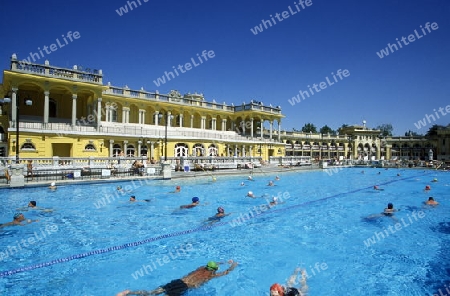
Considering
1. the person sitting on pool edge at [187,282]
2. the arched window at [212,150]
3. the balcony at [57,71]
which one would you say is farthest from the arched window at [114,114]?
the person sitting on pool edge at [187,282]

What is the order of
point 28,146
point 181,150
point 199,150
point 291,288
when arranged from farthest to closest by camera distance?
point 199,150 → point 181,150 → point 28,146 → point 291,288

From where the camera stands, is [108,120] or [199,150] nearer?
[108,120]

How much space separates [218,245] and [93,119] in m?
25.0

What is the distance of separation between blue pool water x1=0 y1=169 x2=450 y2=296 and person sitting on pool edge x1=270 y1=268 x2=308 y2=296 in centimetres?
19

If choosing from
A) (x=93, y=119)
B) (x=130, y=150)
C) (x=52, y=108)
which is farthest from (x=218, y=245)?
(x=52, y=108)

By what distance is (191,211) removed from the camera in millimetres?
12328

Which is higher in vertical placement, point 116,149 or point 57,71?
point 57,71

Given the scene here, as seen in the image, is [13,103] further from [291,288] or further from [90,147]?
[291,288]

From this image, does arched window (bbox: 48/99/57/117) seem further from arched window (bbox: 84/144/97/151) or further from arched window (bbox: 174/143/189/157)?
arched window (bbox: 174/143/189/157)

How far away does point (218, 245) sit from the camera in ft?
27.3

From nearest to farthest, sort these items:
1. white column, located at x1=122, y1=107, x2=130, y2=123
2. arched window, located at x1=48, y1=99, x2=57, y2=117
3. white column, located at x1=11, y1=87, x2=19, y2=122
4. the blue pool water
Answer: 1. the blue pool water
2. white column, located at x1=11, y1=87, x2=19, y2=122
3. arched window, located at x1=48, y1=99, x2=57, y2=117
4. white column, located at x1=122, y1=107, x2=130, y2=123

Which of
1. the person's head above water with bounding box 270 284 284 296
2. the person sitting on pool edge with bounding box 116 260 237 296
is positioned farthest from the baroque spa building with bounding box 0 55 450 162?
the person's head above water with bounding box 270 284 284 296

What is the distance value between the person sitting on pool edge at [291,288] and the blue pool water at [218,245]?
185 millimetres

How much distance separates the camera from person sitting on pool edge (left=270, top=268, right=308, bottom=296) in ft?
13.6
